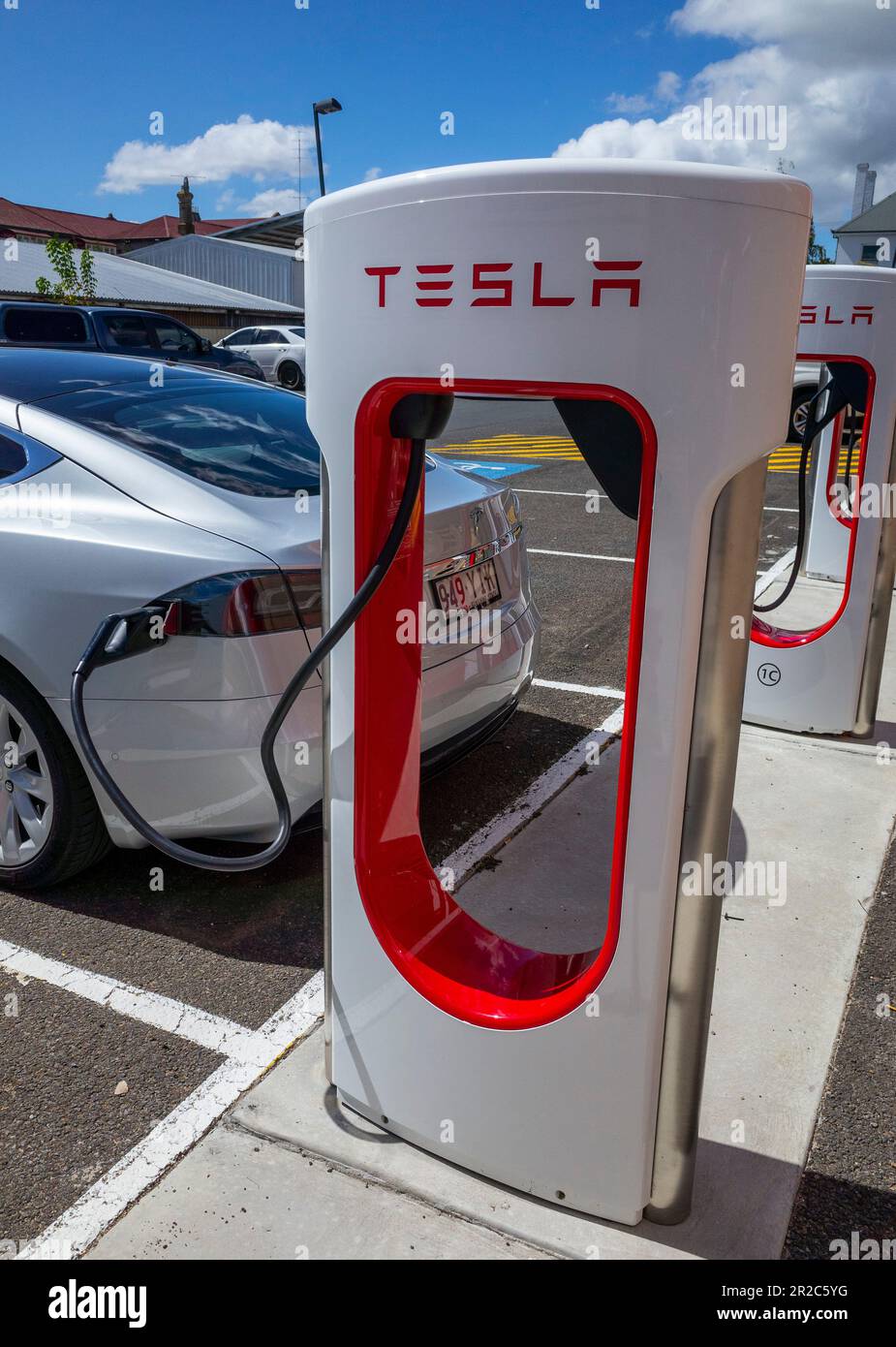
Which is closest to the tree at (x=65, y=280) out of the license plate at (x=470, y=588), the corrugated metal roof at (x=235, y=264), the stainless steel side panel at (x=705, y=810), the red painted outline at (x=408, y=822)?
the corrugated metal roof at (x=235, y=264)

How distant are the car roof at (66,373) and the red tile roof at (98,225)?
6114 cm

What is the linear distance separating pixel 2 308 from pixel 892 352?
1349 centimetres

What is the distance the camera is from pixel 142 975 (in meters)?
3.06

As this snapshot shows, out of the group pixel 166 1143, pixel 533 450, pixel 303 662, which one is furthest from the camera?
pixel 533 450

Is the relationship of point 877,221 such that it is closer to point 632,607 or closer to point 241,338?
point 241,338

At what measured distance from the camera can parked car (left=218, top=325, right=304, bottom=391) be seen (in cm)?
2319

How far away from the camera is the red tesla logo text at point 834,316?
4.43 metres

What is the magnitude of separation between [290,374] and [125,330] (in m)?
7.15

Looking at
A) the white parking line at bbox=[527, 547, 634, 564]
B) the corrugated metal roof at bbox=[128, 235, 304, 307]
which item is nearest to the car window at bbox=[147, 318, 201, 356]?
the white parking line at bbox=[527, 547, 634, 564]

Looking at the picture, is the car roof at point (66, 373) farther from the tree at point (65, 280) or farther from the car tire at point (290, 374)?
the tree at point (65, 280)

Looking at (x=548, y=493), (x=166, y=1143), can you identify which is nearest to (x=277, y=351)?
(x=548, y=493)

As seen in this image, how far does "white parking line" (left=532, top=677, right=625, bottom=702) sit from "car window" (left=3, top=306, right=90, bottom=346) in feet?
39.5

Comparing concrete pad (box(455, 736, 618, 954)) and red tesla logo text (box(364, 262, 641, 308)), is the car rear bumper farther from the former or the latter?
red tesla logo text (box(364, 262, 641, 308))

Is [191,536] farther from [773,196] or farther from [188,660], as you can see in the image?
[773,196]
